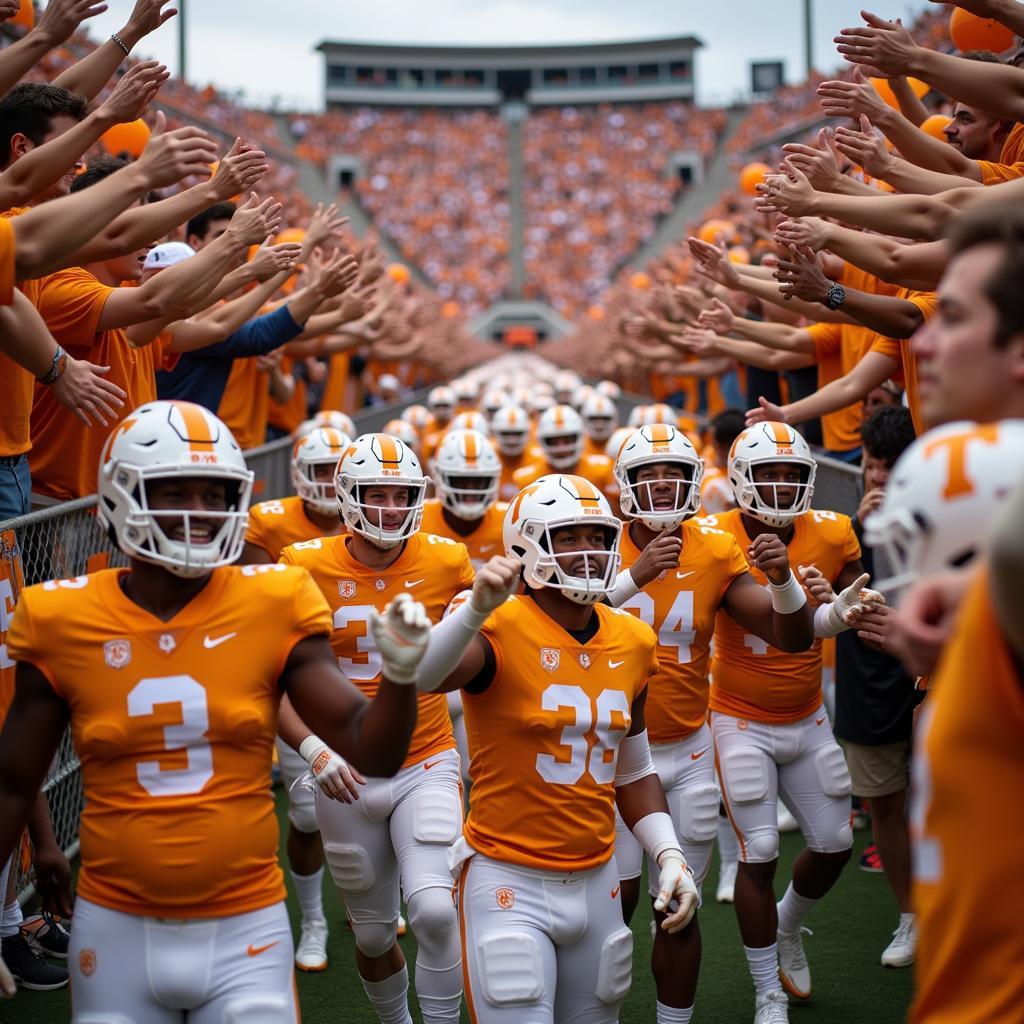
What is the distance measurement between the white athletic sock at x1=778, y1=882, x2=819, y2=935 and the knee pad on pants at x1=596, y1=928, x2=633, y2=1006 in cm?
175

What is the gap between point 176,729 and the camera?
10.3 feet

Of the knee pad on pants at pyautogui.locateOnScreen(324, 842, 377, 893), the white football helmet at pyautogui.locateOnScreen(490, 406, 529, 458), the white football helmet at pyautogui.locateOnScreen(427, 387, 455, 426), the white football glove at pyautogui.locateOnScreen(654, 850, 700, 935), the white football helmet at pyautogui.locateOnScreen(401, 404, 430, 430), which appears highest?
the white football helmet at pyautogui.locateOnScreen(427, 387, 455, 426)

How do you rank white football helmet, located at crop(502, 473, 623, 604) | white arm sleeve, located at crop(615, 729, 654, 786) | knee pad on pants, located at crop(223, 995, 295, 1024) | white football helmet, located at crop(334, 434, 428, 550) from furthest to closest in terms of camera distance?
white football helmet, located at crop(334, 434, 428, 550) → white arm sleeve, located at crop(615, 729, 654, 786) → white football helmet, located at crop(502, 473, 623, 604) → knee pad on pants, located at crop(223, 995, 295, 1024)

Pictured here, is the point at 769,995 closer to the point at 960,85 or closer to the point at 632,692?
the point at 632,692

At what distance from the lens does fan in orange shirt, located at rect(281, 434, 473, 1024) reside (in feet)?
15.0

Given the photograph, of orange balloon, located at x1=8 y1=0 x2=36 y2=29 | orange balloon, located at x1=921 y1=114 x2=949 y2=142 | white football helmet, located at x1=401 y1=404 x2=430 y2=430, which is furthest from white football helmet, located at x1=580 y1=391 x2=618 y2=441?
orange balloon, located at x1=8 y1=0 x2=36 y2=29

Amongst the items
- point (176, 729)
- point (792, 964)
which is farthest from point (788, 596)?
point (176, 729)

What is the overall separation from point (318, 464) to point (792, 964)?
3.43m

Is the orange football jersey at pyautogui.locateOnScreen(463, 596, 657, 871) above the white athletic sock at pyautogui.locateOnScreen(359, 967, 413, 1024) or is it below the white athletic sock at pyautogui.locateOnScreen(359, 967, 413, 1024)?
above

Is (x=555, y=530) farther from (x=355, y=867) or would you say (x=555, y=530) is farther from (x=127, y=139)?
(x=127, y=139)

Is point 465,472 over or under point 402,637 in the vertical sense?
over

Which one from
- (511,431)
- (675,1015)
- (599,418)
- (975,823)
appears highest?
(599,418)

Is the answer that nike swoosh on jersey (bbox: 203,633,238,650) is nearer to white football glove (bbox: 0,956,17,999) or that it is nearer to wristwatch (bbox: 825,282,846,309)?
white football glove (bbox: 0,956,17,999)

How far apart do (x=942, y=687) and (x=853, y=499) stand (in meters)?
5.50
